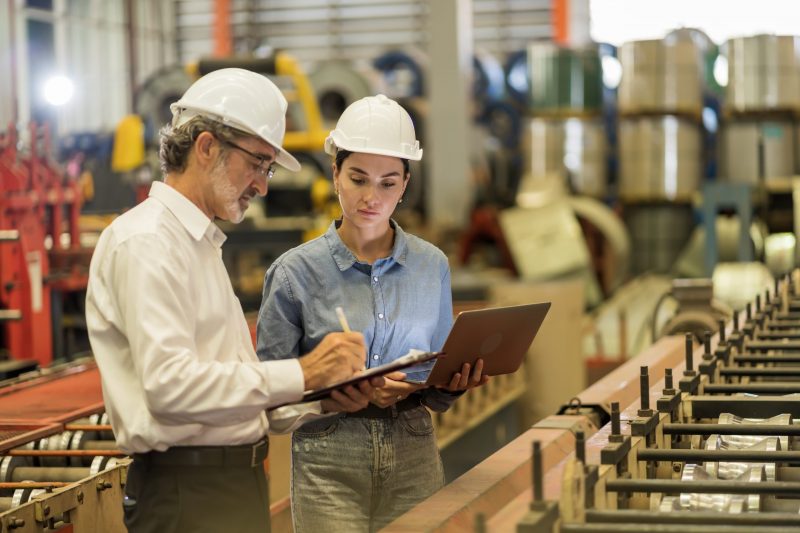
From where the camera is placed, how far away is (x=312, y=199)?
9.55 metres

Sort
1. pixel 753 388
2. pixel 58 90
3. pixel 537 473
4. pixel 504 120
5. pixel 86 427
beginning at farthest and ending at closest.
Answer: pixel 58 90 → pixel 504 120 → pixel 86 427 → pixel 753 388 → pixel 537 473

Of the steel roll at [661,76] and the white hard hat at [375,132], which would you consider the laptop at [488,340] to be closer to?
the white hard hat at [375,132]

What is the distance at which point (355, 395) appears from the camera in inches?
97.0

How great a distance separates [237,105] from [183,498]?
2.46 ft

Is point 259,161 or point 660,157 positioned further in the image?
point 660,157

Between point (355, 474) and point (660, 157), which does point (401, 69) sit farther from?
point (355, 474)

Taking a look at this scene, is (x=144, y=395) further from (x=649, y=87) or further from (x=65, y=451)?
(x=649, y=87)

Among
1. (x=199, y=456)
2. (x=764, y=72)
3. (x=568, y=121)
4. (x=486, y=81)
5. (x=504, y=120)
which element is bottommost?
(x=199, y=456)

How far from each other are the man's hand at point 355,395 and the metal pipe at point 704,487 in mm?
528

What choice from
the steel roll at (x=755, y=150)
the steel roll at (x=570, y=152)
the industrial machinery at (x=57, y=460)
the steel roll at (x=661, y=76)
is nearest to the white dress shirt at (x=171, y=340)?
the industrial machinery at (x=57, y=460)

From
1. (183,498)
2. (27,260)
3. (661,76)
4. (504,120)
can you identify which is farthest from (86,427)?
(504,120)

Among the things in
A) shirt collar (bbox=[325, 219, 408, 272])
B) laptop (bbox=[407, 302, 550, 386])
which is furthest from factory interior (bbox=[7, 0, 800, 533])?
shirt collar (bbox=[325, 219, 408, 272])

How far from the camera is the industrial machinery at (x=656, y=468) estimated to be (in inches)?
→ 79.8

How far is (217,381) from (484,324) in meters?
0.70
